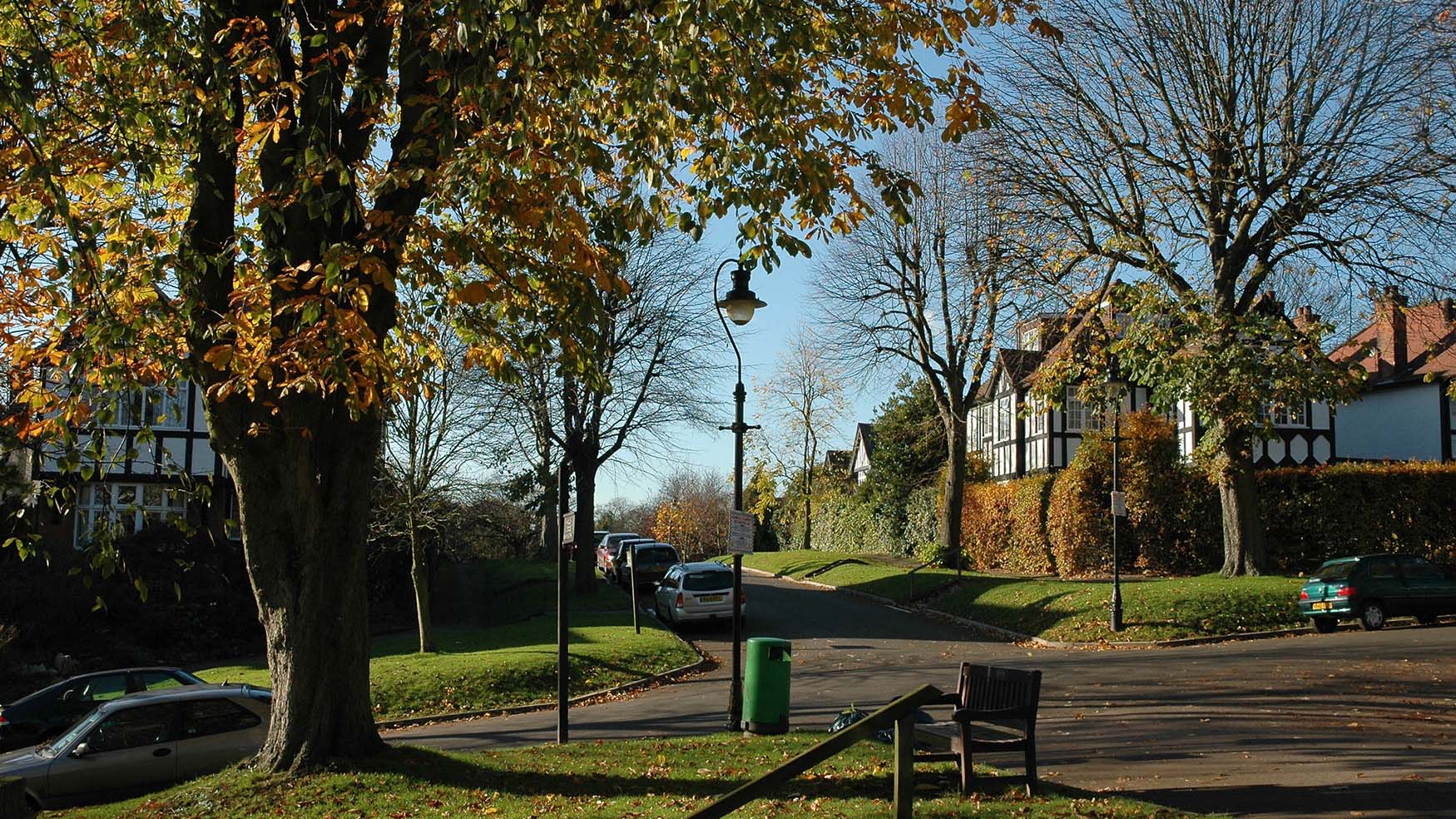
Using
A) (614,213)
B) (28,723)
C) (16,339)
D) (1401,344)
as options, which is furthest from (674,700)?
(1401,344)

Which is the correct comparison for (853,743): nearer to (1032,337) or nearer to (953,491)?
(1032,337)

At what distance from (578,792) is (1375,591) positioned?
1947 centimetres

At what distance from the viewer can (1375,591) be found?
22406 mm

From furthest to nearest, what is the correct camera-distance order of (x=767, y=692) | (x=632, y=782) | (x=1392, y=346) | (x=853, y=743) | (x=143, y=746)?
(x=1392, y=346) < (x=767, y=692) < (x=143, y=746) < (x=632, y=782) < (x=853, y=743)

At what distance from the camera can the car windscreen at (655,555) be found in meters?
36.8

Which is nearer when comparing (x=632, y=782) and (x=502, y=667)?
(x=632, y=782)

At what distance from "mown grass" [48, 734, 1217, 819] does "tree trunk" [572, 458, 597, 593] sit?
73.3ft

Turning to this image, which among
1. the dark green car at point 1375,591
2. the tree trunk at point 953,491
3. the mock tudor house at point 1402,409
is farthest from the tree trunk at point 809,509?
the dark green car at point 1375,591

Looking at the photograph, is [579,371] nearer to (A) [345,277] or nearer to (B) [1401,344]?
(A) [345,277]

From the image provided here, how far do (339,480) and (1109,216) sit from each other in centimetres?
1932

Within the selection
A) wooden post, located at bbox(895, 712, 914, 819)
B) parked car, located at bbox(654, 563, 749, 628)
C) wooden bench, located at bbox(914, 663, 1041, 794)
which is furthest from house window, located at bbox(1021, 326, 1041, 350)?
wooden post, located at bbox(895, 712, 914, 819)

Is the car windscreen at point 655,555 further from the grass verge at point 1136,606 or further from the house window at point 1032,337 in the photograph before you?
the house window at point 1032,337

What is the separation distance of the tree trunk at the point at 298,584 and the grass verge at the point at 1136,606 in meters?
17.1

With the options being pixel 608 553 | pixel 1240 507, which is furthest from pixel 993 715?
pixel 608 553
